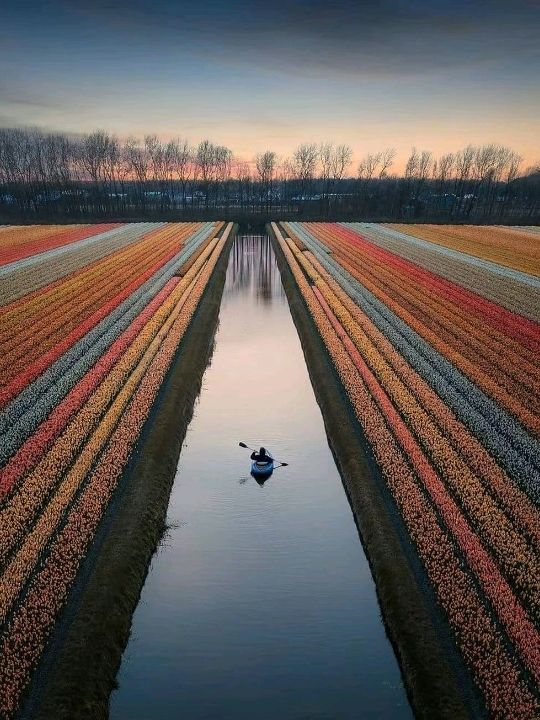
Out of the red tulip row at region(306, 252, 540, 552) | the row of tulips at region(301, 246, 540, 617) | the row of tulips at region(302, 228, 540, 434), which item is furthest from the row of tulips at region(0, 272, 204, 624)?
the row of tulips at region(302, 228, 540, 434)

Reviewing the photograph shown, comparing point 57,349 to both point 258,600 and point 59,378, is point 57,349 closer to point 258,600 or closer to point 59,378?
point 59,378

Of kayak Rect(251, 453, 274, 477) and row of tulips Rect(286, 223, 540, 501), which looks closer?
row of tulips Rect(286, 223, 540, 501)

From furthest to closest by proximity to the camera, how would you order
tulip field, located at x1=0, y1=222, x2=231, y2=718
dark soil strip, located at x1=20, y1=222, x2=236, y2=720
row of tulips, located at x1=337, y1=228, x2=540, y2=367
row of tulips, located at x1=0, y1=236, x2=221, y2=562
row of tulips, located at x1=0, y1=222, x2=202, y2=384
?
row of tulips, located at x1=337, y1=228, x2=540, y2=367 < row of tulips, located at x1=0, y1=222, x2=202, y2=384 < row of tulips, located at x1=0, y1=236, x2=221, y2=562 < tulip field, located at x1=0, y1=222, x2=231, y2=718 < dark soil strip, located at x1=20, y1=222, x2=236, y2=720

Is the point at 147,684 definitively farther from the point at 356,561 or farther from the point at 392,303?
the point at 392,303

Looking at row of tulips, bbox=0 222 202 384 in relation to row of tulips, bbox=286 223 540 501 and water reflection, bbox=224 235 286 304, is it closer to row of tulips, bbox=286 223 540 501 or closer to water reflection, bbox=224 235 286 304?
water reflection, bbox=224 235 286 304

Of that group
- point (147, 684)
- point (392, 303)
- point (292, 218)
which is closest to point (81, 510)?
point (147, 684)

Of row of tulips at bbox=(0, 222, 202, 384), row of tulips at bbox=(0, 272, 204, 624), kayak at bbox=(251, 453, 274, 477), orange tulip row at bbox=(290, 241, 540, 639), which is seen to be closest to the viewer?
row of tulips at bbox=(0, 272, 204, 624)

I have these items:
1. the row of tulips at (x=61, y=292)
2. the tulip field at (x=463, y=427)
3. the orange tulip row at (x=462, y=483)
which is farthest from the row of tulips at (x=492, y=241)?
the row of tulips at (x=61, y=292)

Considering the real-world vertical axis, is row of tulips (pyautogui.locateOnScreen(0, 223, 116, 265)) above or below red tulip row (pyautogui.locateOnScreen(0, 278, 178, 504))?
below
